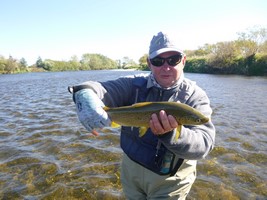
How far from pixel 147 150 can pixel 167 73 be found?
1.01 m

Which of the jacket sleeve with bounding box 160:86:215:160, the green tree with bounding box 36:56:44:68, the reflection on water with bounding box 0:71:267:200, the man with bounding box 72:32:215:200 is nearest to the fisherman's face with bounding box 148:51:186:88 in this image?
the man with bounding box 72:32:215:200

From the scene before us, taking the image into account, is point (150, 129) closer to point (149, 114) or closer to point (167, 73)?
point (149, 114)

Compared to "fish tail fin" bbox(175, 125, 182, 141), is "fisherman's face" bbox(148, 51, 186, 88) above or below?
above

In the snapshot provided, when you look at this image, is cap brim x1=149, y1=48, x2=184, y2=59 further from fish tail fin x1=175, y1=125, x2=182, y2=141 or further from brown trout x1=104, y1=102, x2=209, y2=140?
fish tail fin x1=175, y1=125, x2=182, y2=141

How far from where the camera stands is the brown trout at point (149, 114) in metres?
2.70

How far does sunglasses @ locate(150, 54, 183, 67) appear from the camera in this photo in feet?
10.4

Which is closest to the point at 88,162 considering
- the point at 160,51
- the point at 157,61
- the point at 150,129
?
the point at 150,129

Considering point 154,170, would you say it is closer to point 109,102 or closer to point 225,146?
point 109,102

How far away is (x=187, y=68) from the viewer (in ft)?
208

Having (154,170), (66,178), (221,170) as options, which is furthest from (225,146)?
(154,170)

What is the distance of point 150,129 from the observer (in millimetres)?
3227

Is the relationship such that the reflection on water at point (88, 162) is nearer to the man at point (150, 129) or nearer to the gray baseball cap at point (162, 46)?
the man at point (150, 129)

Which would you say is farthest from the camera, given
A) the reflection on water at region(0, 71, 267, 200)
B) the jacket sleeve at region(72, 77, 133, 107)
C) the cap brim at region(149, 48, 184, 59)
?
the reflection on water at region(0, 71, 267, 200)

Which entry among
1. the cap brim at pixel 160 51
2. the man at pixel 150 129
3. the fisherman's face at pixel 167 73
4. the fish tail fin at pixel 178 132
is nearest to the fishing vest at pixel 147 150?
the man at pixel 150 129
